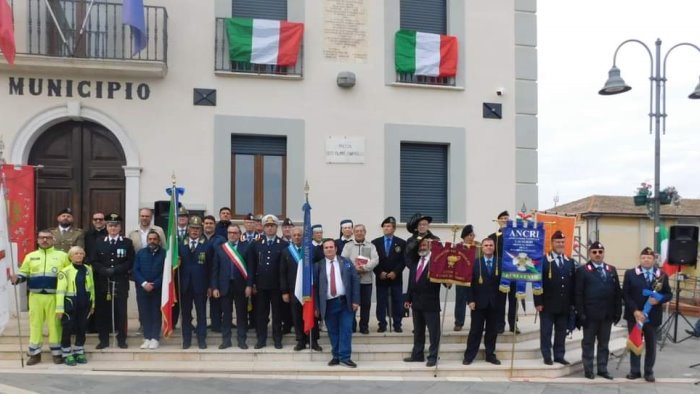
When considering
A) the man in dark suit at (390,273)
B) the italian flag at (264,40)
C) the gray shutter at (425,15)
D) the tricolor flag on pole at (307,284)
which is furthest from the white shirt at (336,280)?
the gray shutter at (425,15)

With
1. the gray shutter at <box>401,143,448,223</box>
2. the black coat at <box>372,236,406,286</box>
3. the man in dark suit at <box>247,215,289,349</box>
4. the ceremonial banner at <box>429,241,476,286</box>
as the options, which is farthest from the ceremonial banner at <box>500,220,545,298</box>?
the gray shutter at <box>401,143,448,223</box>

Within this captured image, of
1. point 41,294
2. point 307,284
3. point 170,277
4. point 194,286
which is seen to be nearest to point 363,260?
point 307,284

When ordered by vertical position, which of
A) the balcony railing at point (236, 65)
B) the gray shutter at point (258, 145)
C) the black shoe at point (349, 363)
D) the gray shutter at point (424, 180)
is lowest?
the black shoe at point (349, 363)

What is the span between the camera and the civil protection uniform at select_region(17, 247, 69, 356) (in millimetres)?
9453

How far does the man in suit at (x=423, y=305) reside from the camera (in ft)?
31.8

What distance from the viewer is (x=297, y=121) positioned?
12.8m

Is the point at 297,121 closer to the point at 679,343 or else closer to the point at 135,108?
the point at 135,108

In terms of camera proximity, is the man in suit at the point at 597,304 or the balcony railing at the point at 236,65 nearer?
the man in suit at the point at 597,304

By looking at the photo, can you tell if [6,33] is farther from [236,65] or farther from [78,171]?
[236,65]

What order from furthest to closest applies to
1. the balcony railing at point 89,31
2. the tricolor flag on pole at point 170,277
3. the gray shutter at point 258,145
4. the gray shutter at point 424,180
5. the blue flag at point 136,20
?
1. the gray shutter at point 424,180
2. the gray shutter at point 258,145
3. the balcony railing at point 89,31
4. the blue flag at point 136,20
5. the tricolor flag on pole at point 170,277

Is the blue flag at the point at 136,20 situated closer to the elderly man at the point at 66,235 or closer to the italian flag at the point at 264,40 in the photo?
the italian flag at the point at 264,40

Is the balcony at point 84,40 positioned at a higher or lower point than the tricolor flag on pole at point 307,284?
higher

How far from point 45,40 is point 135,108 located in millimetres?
1873

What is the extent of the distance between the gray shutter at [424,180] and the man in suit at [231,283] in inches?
171
